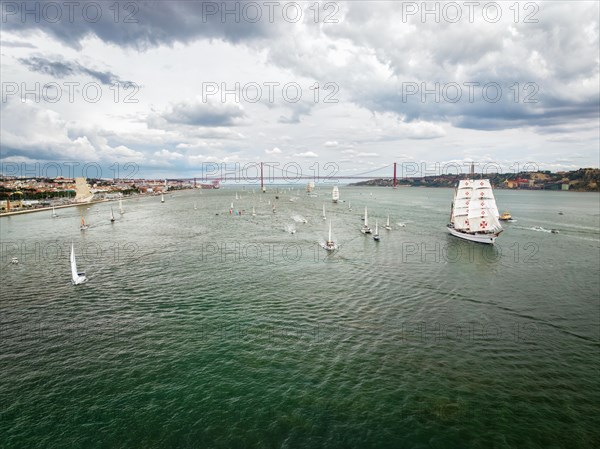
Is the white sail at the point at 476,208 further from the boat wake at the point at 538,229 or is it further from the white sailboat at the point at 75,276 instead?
the white sailboat at the point at 75,276

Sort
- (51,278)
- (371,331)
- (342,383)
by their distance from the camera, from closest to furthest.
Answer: (342,383) → (371,331) → (51,278)

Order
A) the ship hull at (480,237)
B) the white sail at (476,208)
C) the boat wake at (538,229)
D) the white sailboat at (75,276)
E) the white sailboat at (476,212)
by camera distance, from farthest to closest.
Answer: the boat wake at (538,229) → the white sail at (476,208) → the white sailboat at (476,212) → the ship hull at (480,237) → the white sailboat at (75,276)

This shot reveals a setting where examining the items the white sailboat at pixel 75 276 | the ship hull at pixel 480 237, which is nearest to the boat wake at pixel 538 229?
the ship hull at pixel 480 237

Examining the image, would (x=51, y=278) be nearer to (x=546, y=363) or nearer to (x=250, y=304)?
(x=250, y=304)

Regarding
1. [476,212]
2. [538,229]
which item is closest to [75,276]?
[476,212]

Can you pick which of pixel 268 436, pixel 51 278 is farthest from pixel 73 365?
pixel 51 278

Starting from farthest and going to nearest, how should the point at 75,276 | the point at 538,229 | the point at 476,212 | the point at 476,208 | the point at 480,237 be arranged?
the point at 538,229, the point at 476,208, the point at 476,212, the point at 480,237, the point at 75,276

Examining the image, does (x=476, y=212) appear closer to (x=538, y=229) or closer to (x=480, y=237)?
(x=480, y=237)

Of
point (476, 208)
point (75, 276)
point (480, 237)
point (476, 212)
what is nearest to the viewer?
point (75, 276)

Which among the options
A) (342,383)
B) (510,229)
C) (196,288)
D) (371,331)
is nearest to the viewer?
(342,383)
